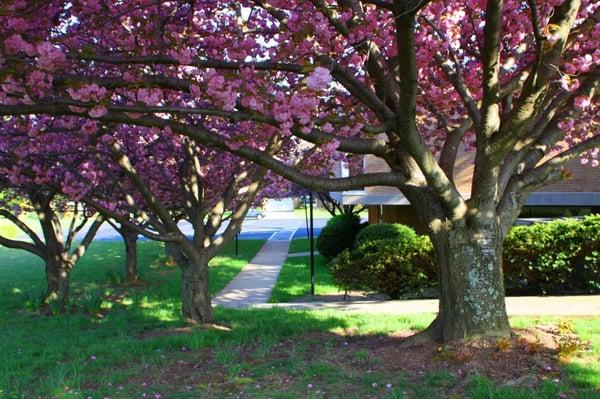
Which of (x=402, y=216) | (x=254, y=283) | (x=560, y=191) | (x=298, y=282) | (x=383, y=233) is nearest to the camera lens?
(x=383, y=233)

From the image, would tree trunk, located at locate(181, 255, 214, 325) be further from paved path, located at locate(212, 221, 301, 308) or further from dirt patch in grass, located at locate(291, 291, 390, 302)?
dirt patch in grass, located at locate(291, 291, 390, 302)

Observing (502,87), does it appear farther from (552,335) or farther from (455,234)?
(552,335)

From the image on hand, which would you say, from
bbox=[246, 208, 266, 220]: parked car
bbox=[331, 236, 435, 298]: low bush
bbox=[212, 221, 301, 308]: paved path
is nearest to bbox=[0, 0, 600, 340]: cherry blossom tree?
bbox=[331, 236, 435, 298]: low bush

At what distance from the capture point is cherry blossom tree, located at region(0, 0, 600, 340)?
156 inches

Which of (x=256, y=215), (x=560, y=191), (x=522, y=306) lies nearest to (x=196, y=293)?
(x=522, y=306)

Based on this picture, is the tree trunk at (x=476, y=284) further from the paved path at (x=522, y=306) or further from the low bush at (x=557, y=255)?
the low bush at (x=557, y=255)

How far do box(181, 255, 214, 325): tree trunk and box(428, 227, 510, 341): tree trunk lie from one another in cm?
342

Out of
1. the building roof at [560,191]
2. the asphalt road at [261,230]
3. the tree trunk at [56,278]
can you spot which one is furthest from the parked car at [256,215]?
the tree trunk at [56,278]

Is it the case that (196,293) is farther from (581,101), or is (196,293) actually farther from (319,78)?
(581,101)

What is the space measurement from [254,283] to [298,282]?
1139 millimetres

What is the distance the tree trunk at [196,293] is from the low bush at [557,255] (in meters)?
4.90

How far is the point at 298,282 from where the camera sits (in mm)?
12680

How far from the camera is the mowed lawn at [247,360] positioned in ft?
13.4

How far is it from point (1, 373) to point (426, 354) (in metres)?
3.93
